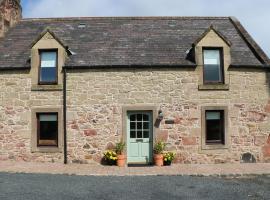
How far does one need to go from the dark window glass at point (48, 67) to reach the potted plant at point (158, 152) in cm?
516

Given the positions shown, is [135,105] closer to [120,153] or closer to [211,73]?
[120,153]

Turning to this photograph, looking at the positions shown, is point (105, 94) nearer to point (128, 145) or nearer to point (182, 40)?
point (128, 145)

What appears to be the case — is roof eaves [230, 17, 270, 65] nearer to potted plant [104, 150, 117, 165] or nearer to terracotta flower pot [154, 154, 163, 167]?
terracotta flower pot [154, 154, 163, 167]

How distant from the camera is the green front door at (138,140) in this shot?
52.3 feet

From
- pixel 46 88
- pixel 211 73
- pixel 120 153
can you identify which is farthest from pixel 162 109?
pixel 46 88

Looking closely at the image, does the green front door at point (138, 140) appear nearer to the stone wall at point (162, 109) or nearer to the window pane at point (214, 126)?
the stone wall at point (162, 109)

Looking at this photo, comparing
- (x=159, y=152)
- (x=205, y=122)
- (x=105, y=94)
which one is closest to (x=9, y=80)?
(x=105, y=94)

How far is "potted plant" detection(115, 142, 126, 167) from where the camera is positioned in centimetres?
1520

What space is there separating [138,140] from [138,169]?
2.20m

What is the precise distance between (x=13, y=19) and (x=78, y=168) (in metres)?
10.1

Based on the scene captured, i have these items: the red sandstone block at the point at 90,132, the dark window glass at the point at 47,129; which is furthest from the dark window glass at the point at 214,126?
the dark window glass at the point at 47,129

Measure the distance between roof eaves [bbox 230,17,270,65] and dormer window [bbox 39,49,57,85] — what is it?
8891mm

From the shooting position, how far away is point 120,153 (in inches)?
607

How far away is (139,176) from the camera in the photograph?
40.8 feet
